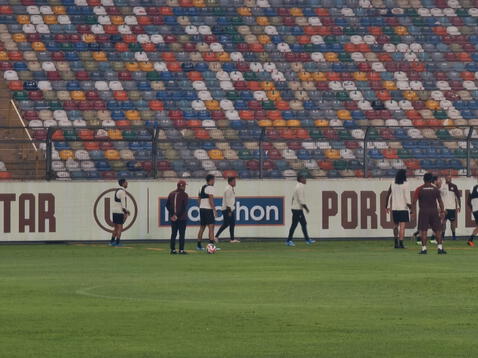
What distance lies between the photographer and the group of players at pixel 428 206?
97.2 ft

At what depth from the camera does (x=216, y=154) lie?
40594 mm

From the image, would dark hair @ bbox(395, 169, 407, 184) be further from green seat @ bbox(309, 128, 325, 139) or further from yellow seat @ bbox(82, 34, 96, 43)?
yellow seat @ bbox(82, 34, 96, 43)

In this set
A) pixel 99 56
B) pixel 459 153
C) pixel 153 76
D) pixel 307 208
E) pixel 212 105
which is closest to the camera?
pixel 307 208

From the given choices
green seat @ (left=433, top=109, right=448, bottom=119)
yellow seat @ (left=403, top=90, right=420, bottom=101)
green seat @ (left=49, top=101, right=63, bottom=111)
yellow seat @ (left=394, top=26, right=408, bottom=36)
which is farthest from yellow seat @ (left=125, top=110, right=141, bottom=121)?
yellow seat @ (left=394, top=26, right=408, bottom=36)

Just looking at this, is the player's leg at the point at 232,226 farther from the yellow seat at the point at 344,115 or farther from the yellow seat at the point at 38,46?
the yellow seat at the point at 38,46

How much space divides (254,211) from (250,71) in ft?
39.1

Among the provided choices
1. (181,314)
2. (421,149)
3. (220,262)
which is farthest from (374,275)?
(421,149)

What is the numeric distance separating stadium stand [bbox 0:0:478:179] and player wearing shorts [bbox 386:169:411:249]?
7422 millimetres

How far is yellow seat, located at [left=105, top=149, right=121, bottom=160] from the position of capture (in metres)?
41.3

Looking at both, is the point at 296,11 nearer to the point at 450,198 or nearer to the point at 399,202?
the point at 450,198

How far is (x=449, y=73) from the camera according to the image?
5056 cm

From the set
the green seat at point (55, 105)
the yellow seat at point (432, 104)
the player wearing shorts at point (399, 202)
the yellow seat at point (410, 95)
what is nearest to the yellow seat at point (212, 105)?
the green seat at point (55, 105)

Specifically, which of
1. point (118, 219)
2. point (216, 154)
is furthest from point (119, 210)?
point (216, 154)

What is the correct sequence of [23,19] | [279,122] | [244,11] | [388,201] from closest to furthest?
[388,201] → [279,122] → [23,19] → [244,11]
